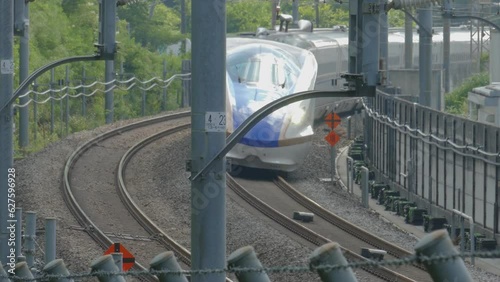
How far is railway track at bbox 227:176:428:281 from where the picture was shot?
54.3 ft

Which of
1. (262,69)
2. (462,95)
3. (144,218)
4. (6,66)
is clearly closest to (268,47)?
(262,69)

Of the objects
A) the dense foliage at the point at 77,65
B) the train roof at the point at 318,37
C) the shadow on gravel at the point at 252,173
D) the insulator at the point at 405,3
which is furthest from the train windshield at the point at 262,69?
the insulator at the point at 405,3

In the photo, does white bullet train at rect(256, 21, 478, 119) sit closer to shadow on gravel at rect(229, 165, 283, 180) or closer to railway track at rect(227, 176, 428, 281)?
shadow on gravel at rect(229, 165, 283, 180)

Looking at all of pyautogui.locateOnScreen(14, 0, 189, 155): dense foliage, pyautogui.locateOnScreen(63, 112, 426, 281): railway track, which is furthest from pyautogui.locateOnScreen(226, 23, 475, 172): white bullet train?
pyautogui.locateOnScreen(14, 0, 189, 155): dense foliage

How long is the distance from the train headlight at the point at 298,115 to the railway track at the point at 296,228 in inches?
61.7

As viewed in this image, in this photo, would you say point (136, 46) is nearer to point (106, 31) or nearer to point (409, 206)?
point (409, 206)

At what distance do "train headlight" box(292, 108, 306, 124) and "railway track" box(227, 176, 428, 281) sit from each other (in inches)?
61.7

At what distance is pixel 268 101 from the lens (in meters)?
26.1

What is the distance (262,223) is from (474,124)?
3.94 meters

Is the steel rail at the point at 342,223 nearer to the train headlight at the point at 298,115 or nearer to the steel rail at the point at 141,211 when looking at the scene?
the train headlight at the point at 298,115

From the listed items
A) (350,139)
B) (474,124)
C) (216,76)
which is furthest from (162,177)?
(216,76)

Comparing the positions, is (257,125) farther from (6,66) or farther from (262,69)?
(6,66)

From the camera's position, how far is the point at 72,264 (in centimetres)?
1770

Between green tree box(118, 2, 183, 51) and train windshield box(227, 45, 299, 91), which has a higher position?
green tree box(118, 2, 183, 51)
